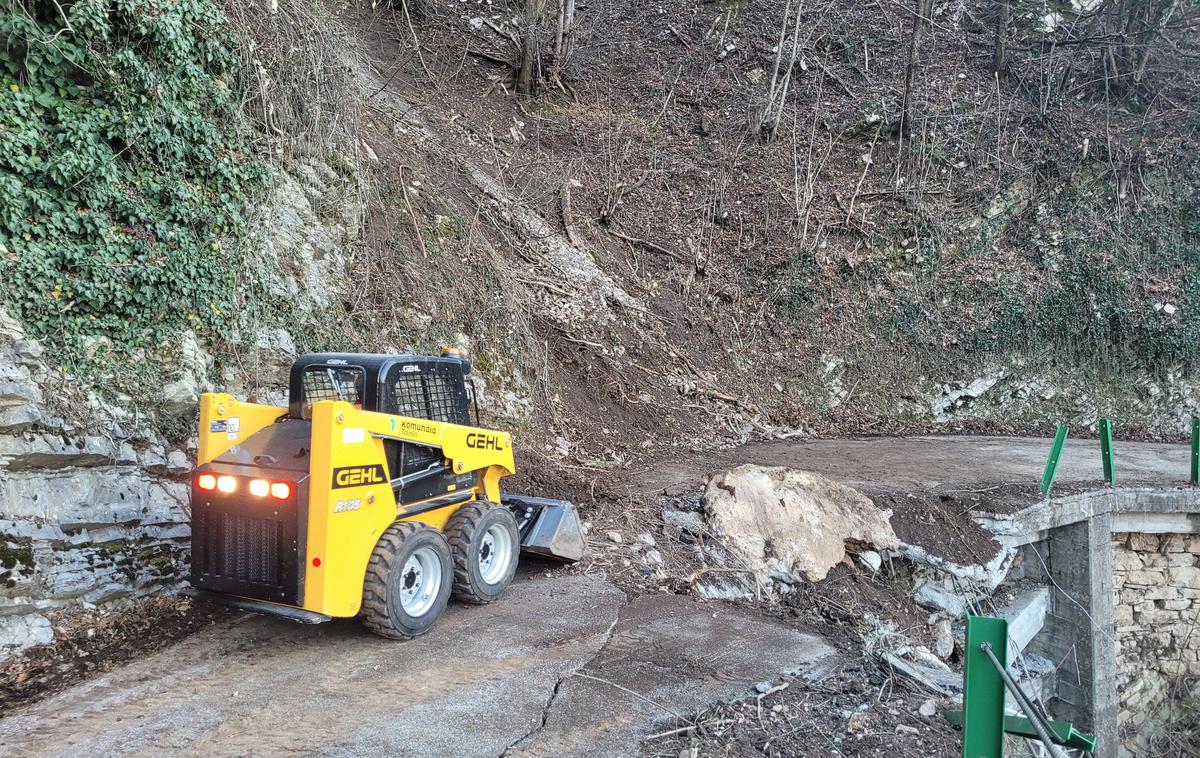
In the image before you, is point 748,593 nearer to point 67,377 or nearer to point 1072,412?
point 67,377

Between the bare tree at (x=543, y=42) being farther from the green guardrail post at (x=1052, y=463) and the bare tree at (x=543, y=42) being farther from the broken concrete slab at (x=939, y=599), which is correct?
the broken concrete slab at (x=939, y=599)

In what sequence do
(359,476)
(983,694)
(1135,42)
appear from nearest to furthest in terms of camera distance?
(983,694) → (359,476) → (1135,42)

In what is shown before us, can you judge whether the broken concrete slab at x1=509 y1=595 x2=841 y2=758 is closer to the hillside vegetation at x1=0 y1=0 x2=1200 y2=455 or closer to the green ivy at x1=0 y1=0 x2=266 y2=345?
the hillside vegetation at x1=0 y1=0 x2=1200 y2=455

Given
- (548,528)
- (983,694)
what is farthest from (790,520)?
(983,694)

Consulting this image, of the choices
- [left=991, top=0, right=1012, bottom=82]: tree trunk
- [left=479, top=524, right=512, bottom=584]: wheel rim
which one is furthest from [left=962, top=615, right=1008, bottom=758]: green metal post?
[left=991, top=0, right=1012, bottom=82]: tree trunk

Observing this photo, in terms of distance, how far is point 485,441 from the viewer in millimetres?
6062

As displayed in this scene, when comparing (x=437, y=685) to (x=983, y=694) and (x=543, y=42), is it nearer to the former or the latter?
(x=983, y=694)

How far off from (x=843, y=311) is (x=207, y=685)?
14853 millimetres

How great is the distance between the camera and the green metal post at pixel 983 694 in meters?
2.98

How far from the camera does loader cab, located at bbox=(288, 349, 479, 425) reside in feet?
17.2

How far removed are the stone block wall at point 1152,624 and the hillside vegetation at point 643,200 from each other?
5194mm

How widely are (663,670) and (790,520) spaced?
3.30 metres

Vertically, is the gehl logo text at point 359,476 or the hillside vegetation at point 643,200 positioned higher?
the hillside vegetation at point 643,200

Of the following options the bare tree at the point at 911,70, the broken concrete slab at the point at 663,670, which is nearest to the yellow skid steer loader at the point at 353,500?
the broken concrete slab at the point at 663,670
